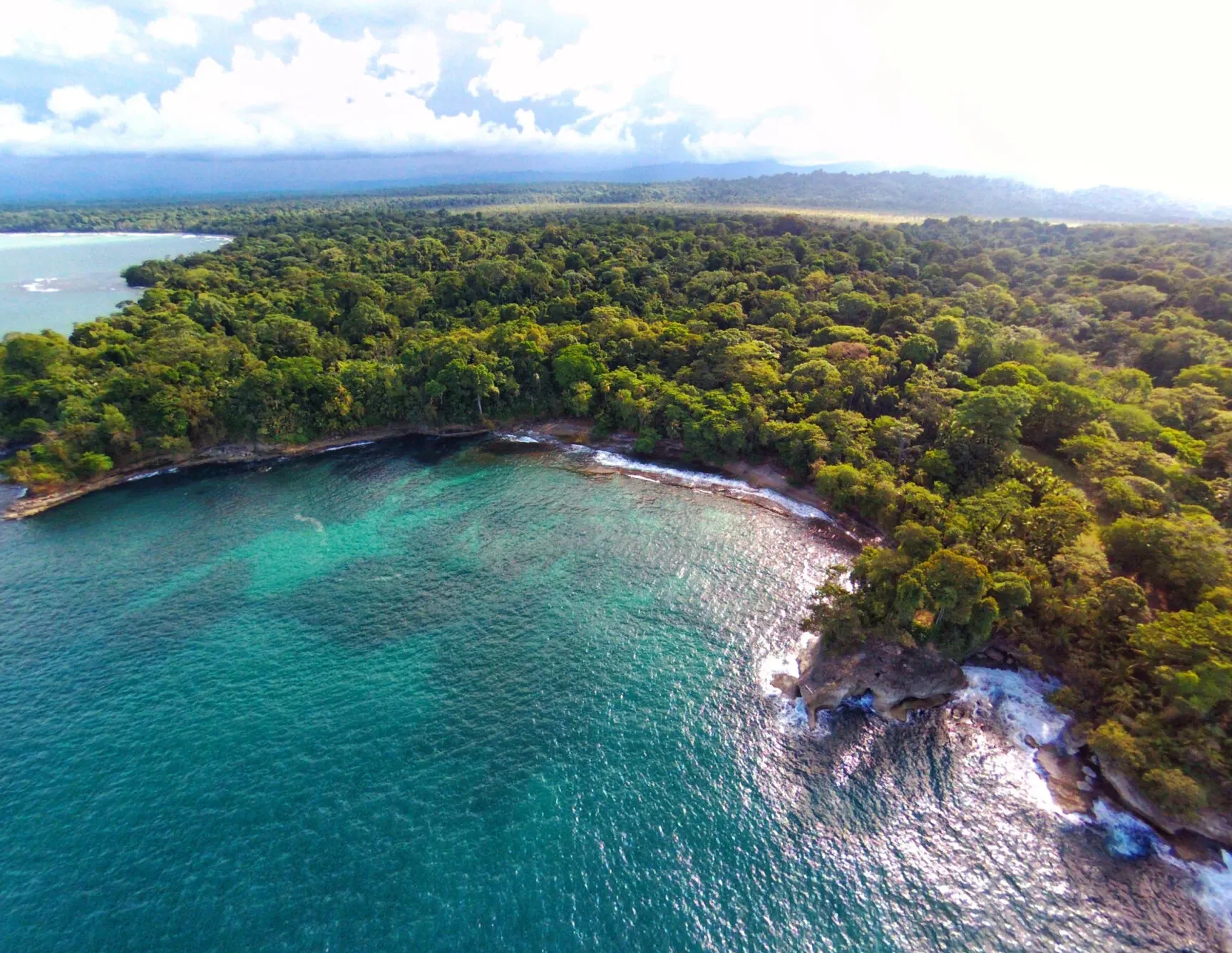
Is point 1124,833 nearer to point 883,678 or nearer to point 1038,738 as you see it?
point 1038,738

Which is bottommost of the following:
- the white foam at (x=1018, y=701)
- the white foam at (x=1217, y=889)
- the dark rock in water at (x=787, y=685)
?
the white foam at (x=1217, y=889)

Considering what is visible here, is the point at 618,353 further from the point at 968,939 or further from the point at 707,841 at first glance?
the point at 968,939

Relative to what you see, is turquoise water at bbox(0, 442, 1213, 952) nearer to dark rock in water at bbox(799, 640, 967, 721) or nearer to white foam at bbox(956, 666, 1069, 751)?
dark rock in water at bbox(799, 640, 967, 721)

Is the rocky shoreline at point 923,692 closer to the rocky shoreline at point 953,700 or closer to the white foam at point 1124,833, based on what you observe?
the rocky shoreline at point 953,700

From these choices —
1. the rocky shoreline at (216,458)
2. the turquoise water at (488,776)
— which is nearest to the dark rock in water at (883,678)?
the turquoise water at (488,776)

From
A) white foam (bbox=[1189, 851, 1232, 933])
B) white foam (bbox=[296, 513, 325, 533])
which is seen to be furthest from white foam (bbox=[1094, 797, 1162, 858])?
white foam (bbox=[296, 513, 325, 533])

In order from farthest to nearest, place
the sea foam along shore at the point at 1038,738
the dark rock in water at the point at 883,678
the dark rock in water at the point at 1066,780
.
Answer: the dark rock in water at the point at 883,678
the dark rock in water at the point at 1066,780
the sea foam along shore at the point at 1038,738
